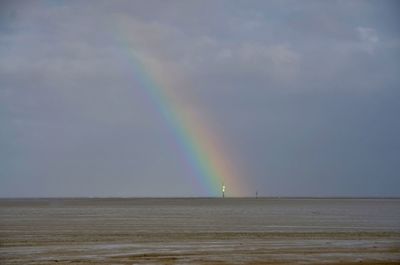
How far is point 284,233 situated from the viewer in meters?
47.7

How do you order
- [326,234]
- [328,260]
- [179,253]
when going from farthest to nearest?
[326,234] → [179,253] → [328,260]

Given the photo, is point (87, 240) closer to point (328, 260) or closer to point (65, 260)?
point (65, 260)

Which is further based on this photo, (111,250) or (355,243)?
(355,243)

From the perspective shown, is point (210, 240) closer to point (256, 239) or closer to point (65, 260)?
point (256, 239)

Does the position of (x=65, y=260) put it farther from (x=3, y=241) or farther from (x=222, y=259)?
(x=3, y=241)

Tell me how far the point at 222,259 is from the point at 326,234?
1852cm

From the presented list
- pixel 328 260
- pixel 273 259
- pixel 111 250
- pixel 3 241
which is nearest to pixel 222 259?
pixel 273 259

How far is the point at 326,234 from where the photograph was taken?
1833 inches

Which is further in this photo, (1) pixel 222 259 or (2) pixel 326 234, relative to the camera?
(2) pixel 326 234

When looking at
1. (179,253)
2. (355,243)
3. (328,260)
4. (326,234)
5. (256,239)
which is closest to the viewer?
(328,260)

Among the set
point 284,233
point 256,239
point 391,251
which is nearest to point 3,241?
point 256,239

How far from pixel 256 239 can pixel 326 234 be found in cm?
765

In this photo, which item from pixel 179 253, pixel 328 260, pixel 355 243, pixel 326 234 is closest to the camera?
pixel 328 260

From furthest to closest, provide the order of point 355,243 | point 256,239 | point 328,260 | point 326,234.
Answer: point 326,234
point 256,239
point 355,243
point 328,260
